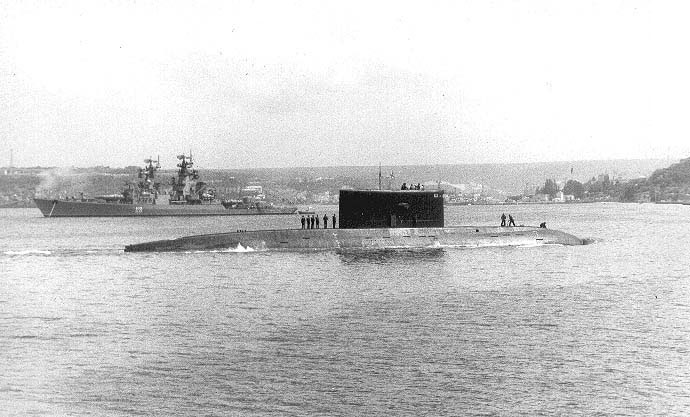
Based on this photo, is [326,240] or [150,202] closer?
[326,240]

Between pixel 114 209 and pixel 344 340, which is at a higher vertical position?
pixel 114 209

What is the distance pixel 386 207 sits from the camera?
3997 centimetres

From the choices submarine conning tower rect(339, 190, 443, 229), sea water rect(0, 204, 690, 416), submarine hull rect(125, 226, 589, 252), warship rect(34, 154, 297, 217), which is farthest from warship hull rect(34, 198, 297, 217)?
sea water rect(0, 204, 690, 416)

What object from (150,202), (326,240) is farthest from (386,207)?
(150,202)

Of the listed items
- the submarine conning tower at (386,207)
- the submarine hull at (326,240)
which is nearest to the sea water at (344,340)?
the submarine hull at (326,240)

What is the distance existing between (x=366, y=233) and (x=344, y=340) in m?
20.2

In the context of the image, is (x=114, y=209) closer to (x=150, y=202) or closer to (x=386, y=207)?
(x=150, y=202)

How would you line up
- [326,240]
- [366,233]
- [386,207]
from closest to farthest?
1. [366,233]
2. [386,207]
3. [326,240]

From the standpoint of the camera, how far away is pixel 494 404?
14.5 m

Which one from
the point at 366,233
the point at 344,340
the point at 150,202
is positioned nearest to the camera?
the point at 344,340

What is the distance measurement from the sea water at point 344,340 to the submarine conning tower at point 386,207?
4456 millimetres

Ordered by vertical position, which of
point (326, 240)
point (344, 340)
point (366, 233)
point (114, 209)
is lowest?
point (344, 340)

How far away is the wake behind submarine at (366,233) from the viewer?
39.8 m

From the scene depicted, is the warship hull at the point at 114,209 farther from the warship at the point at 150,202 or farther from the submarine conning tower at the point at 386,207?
the submarine conning tower at the point at 386,207
